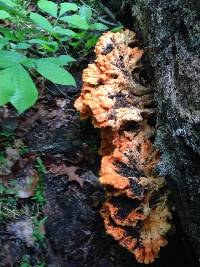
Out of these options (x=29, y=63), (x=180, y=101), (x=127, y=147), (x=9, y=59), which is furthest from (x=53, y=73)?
(x=127, y=147)

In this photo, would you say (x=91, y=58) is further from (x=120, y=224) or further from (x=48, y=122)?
(x=120, y=224)

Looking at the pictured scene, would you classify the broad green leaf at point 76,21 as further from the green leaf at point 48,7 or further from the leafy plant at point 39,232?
the leafy plant at point 39,232

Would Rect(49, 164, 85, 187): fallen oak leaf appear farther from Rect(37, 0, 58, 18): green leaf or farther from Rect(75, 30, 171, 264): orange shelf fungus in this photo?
Rect(37, 0, 58, 18): green leaf

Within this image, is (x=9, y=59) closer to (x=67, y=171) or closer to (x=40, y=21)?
(x=40, y=21)

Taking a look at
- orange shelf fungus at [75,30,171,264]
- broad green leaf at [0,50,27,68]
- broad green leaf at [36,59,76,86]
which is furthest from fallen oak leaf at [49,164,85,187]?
broad green leaf at [0,50,27,68]

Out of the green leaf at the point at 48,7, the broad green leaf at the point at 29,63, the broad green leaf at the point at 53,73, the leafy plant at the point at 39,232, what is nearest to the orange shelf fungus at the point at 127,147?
the leafy plant at the point at 39,232
